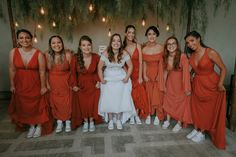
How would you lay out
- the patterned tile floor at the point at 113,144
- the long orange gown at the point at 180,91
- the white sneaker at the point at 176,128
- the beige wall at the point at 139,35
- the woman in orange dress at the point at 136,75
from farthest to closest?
the beige wall at the point at 139,35, the woman in orange dress at the point at 136,75, the white sneaker at the point at 176,128, the long orange gown at the point at 180,91, the patterned tile floor at the point at 113,144

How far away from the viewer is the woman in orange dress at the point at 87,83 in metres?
Answer: 2.85

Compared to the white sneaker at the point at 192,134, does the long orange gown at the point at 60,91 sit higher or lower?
higher

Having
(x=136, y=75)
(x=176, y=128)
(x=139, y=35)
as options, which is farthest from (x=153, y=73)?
(x=139, y=35)

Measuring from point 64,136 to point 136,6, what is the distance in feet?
9.30

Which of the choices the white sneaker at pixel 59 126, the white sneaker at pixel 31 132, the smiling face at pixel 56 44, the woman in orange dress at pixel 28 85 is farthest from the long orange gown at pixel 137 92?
the white sneaker at pixel 31 132

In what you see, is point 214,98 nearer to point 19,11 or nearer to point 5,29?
point 19,11

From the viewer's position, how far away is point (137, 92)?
3225 mm

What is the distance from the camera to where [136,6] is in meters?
3.97

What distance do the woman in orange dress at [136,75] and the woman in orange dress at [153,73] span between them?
0.28 feet

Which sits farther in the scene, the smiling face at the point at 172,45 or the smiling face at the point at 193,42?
A: the smiling face at the point at 172,45

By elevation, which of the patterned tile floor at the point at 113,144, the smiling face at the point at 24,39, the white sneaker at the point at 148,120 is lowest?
the patterned tile floor at the point at 113,144

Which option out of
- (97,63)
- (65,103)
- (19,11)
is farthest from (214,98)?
(19,11)

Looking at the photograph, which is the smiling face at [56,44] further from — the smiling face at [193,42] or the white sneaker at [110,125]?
the smiling face at [193,42]

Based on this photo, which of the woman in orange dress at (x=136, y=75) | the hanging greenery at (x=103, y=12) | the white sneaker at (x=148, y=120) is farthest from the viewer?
the hanging greenery at (x=103, y=12)
